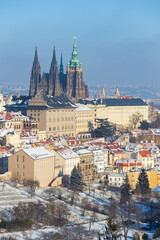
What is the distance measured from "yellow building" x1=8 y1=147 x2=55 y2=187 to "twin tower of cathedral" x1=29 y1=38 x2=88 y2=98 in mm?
59182

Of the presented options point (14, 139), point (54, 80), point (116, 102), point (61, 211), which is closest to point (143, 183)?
point (61, 211)

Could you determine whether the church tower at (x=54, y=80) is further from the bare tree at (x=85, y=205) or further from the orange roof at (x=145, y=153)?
the bare tree at (x=85, y=205)

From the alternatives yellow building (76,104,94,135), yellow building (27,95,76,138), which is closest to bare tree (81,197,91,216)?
yellow building (27,95,76,138)

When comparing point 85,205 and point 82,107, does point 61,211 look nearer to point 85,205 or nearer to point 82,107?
point 85,205

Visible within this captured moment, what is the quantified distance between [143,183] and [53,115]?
37157 millimetres

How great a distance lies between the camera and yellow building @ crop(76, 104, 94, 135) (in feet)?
384

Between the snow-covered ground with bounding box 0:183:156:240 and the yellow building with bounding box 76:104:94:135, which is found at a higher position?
the yellow building with bounding box 76:104:94:135

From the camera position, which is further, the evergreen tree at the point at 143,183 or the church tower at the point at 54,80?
the church tower at the point at 54,80

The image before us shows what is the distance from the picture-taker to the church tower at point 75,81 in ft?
465

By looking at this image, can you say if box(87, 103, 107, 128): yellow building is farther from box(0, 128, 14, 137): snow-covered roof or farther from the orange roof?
the orange roof

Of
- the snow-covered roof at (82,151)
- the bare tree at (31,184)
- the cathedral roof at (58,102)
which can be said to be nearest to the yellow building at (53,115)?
the cathedral roof at (58,102)

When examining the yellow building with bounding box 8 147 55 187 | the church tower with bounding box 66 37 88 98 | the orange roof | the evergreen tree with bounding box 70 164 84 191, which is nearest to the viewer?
the yellow building with bounding box 8 147 55 187

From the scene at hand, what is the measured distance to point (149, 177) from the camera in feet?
252

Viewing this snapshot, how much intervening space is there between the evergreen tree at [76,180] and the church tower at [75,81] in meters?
67.4
